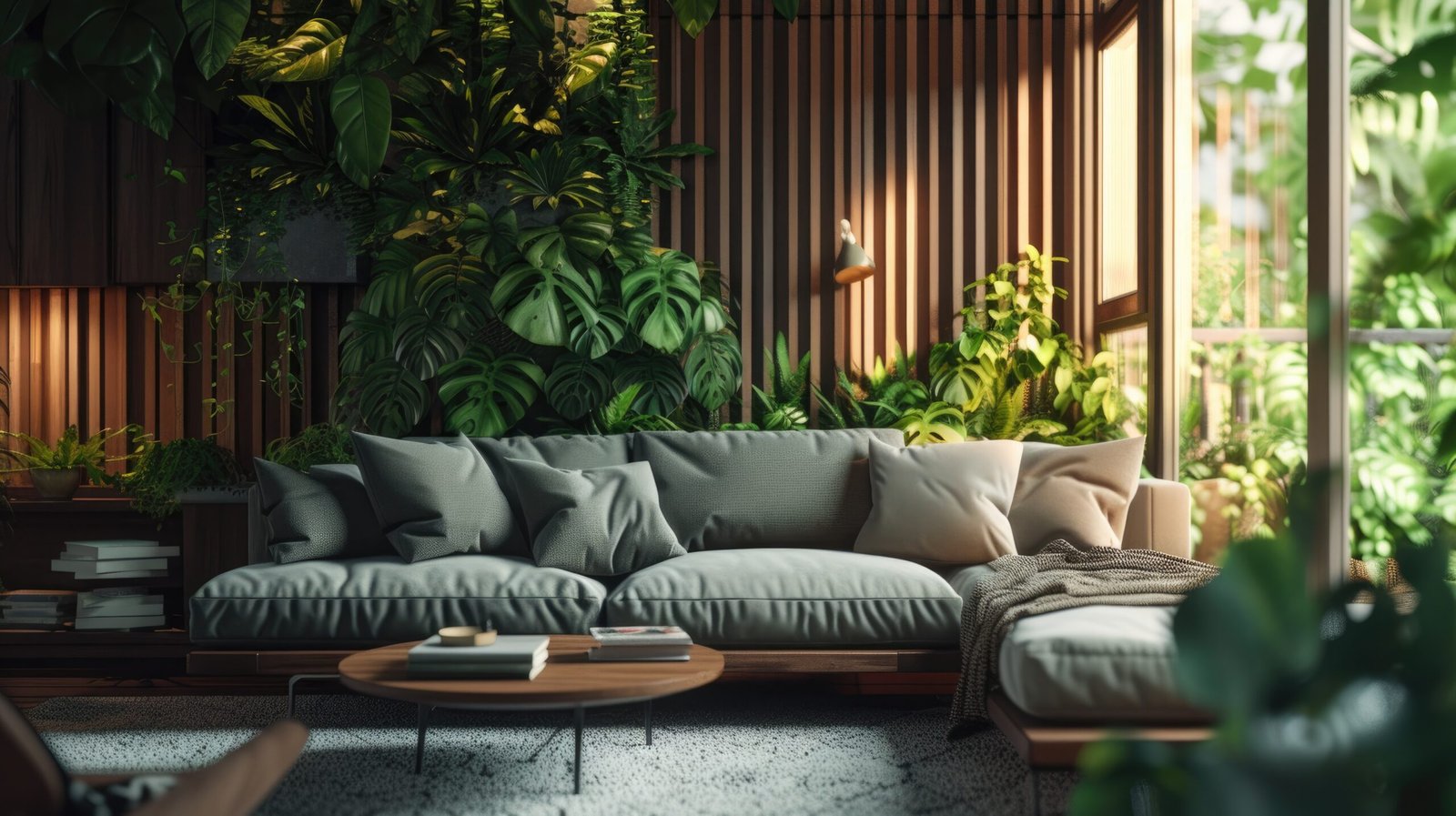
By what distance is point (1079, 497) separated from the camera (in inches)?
131

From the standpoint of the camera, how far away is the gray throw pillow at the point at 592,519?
10.4ft

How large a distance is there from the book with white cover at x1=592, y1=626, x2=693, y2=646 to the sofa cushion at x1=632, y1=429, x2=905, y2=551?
96cm

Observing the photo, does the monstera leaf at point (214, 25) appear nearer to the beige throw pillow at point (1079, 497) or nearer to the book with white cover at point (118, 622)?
the book with white cover at point (118, 622)

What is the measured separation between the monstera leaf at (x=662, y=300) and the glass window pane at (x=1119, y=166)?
1.65m

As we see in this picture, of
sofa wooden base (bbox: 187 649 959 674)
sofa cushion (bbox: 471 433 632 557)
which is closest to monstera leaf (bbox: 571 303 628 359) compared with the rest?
sofa cushion (bbox: 471 433 632 557)

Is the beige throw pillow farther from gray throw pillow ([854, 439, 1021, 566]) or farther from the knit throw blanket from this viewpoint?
the knit throw blanket

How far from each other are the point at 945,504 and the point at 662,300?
52.8 inches

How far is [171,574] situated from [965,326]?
3.22 m

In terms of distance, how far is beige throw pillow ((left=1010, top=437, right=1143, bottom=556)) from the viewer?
3.29m

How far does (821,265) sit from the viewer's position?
4422 mm

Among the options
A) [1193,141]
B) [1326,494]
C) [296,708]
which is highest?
[1193,141]

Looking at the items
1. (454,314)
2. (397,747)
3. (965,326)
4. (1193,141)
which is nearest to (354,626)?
(397,747)

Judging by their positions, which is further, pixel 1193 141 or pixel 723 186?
pixel 723 186

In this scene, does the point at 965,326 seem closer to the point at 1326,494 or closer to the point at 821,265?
the point at 821,265
